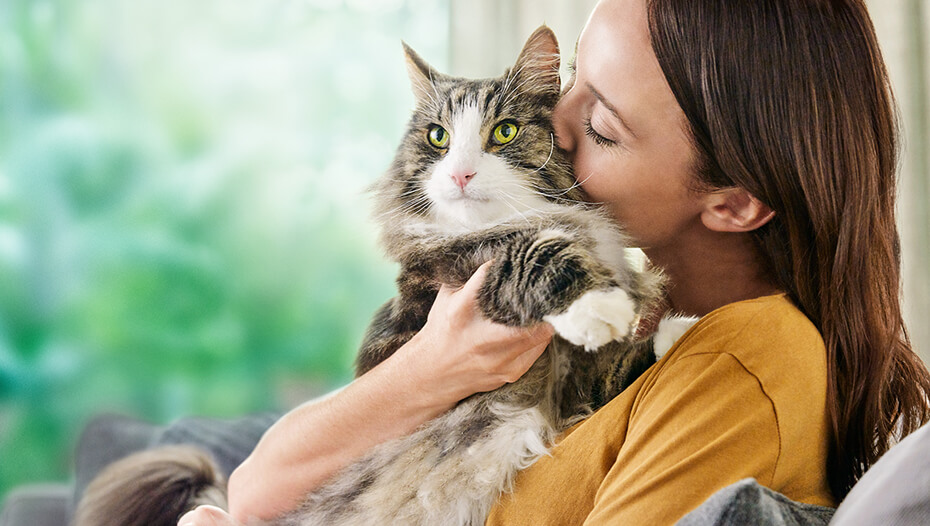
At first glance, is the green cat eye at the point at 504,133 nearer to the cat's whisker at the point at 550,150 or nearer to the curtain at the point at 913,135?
the cat's whisker at the point at 550,150

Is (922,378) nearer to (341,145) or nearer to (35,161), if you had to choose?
(341,145)

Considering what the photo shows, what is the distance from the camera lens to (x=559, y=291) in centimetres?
112

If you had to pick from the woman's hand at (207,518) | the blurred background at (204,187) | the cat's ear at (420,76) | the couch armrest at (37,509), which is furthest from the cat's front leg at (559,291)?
the blurred background at (204,187)

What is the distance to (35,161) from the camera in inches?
123

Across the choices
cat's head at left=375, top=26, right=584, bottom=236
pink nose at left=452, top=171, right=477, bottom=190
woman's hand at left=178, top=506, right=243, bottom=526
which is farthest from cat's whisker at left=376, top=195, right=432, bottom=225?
woman's hand at left=178, top=506, right=243, bottom=526

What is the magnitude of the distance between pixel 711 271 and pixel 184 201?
2.69 metres

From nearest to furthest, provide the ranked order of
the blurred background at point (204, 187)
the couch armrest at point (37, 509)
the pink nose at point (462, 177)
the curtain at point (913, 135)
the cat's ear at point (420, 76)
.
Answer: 1. the pink nose at point (462, 177)
2. the cat's ear at point (420, 76)
3. the couch armrest at point (37, 509)
4. the curtain at point (913, 135)
5. the blurred background at point (204, 187)

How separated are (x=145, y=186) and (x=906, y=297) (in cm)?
328

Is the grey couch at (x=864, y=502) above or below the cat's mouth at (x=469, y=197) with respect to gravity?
below

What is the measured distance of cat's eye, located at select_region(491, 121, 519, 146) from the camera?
1.44 meters

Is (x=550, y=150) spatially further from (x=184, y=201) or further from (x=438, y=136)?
(x=184, y=201)

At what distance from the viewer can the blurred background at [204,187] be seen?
10.2 feet

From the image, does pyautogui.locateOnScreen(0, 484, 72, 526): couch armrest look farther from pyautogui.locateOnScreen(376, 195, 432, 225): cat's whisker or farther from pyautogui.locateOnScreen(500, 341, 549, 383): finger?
pyautogui.locateOnScreen(500, 341, 549, 383): finger

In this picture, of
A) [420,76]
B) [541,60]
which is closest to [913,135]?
[541,60]
